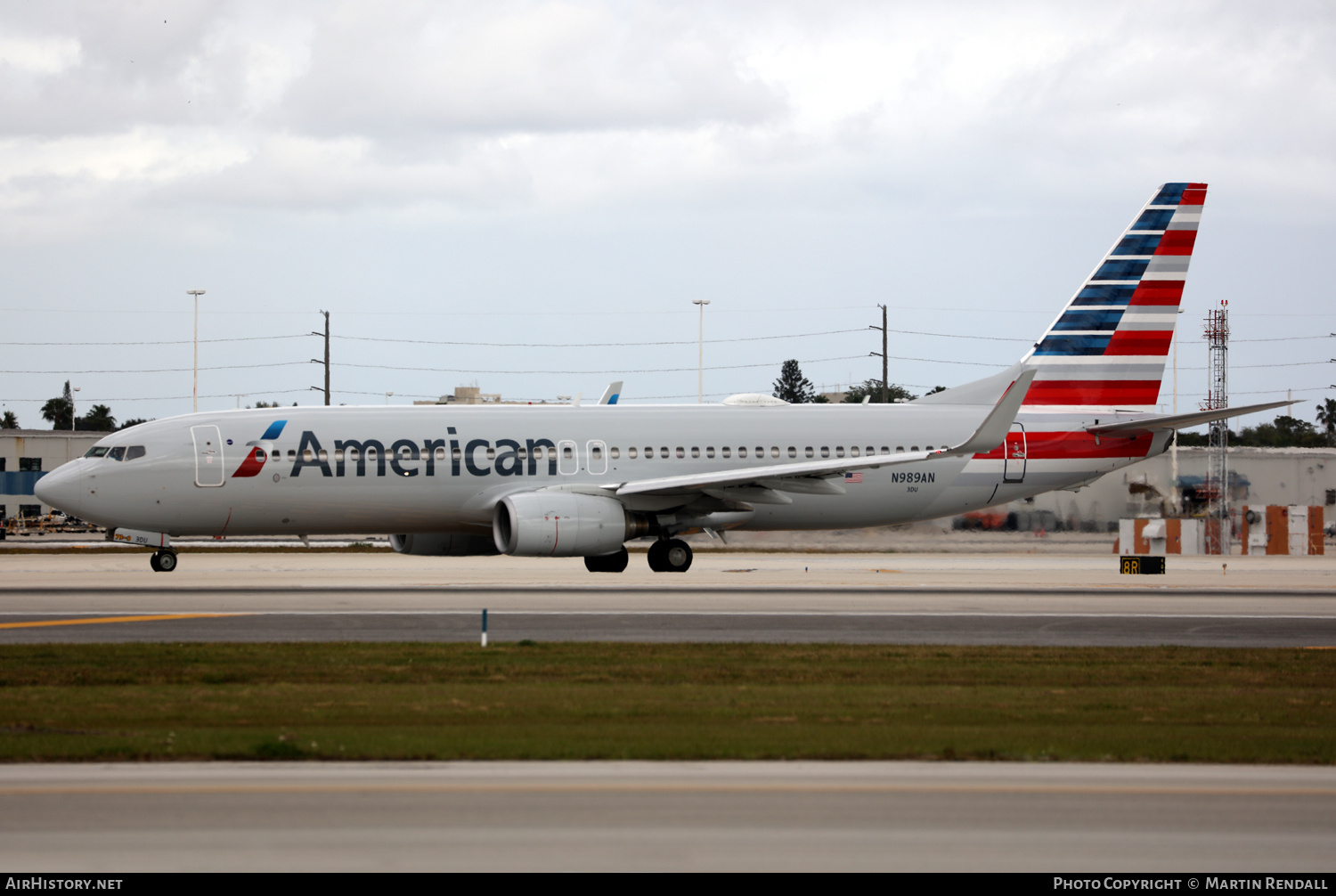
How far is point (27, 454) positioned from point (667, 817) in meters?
74.0

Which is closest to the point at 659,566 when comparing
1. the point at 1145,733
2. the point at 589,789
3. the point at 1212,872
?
the point at 1145,733

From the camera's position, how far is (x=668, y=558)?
31953 mm

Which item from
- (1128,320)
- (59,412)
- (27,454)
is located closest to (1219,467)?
(1128,320)

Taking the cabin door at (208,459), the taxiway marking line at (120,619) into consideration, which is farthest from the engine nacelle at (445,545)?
the taxiway marking line at (120,619)

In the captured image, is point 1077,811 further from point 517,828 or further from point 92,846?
point 92,846

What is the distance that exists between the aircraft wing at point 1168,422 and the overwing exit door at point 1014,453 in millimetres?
1775

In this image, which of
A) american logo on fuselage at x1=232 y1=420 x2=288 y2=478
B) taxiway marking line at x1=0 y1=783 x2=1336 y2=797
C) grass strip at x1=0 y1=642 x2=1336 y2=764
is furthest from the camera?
american logo on fuselage at x1=232 y1=420 x2=288 y2=478

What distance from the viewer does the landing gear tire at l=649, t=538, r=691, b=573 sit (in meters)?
32.0

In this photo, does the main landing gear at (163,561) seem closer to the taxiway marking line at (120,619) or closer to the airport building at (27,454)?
the taxiway marking line at (120,619)

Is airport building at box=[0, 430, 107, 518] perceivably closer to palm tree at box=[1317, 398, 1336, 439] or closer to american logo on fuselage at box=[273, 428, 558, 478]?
american logo on fuselage at box=[273, 428, 558, 478]

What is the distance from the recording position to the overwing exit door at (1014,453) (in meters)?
33.6

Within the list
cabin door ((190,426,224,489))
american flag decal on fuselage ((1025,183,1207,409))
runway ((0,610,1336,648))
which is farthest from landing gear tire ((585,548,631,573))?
american flag decal on fuselage ((1025,183,1207,409))

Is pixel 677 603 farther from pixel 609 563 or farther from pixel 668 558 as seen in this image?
pixel 609 563

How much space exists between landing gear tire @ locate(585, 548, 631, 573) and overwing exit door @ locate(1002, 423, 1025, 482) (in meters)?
9.95
